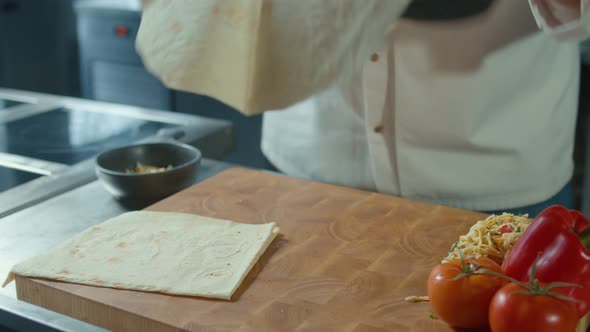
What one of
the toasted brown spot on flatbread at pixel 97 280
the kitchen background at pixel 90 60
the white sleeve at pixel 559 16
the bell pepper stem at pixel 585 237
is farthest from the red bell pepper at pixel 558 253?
the kitchen background at pixel 90 60

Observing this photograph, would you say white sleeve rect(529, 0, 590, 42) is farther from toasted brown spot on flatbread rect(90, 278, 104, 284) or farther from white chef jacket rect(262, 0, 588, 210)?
toasted brown spot on flatbread rect(90, 278, 104, 284)

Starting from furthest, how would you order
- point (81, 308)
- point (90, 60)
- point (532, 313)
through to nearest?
point (90, 60), point (81, 308), point (532, 313)

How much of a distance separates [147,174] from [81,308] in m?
0.33

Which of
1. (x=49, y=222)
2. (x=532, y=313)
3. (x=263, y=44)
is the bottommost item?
(x=49, y=222)

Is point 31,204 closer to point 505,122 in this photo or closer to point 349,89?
point 349,89

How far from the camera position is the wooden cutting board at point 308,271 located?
2.63ft

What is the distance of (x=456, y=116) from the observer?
3.88 ft

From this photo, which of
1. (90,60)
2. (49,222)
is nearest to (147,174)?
(49,222)

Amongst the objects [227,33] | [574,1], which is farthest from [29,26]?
[574,1]

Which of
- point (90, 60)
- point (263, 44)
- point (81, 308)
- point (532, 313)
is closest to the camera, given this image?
point (532, 313)

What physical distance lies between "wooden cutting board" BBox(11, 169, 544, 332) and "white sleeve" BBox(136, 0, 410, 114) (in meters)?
0.20

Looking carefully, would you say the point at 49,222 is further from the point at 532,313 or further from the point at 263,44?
the point at 532,313

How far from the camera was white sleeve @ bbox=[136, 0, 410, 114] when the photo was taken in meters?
0.94

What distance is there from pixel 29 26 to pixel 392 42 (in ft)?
8.80
